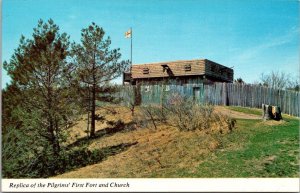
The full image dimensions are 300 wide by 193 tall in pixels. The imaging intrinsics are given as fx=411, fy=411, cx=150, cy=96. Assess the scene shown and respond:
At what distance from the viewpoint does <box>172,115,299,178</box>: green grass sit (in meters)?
10.9

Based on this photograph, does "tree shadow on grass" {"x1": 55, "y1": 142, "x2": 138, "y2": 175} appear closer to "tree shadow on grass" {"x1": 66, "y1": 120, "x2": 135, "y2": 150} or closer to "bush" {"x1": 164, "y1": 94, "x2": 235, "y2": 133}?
"bush" {"x1": 164, "y1": 94, "x2": 235, "y2": 133}

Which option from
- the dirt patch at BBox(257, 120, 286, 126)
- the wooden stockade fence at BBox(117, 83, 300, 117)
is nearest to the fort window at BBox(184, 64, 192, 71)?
the wooden stockade fence at BBox(117, 83, 300, 117)

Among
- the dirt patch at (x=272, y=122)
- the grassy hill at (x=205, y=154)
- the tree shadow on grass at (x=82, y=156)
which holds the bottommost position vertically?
the tree shadow on grass at (x=82, y=156)

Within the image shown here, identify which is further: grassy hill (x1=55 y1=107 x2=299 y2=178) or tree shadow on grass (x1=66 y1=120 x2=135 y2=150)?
tree shadow on grass (x1=66 y1=120 x2=135 y2=150)

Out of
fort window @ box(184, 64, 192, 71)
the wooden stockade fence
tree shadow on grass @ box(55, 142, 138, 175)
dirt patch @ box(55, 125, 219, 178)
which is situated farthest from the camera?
fort window @ box(184, 64, 192, 71)

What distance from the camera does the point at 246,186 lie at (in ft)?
34.3

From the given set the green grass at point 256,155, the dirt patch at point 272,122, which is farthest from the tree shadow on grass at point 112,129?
the green grass at point 256,155

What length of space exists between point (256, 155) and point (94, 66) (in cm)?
1194

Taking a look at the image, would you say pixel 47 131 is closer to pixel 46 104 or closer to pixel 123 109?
pixel 46 104

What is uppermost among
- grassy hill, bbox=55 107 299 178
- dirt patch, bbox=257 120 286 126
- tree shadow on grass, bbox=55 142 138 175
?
dirt patch, bbox=257 120 286 126

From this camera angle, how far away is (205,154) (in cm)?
1291

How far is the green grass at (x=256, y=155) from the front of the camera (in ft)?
35.7

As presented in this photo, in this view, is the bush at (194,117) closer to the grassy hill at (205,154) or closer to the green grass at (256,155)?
the grassy hill at (205,154)

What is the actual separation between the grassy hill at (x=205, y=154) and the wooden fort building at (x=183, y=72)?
1174cm
